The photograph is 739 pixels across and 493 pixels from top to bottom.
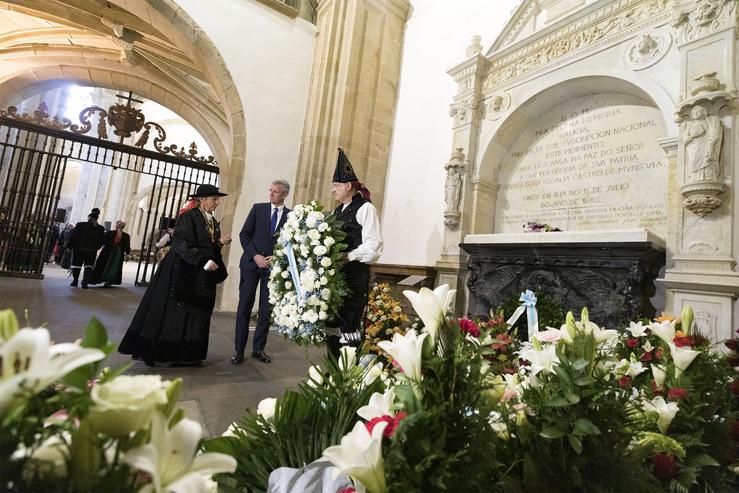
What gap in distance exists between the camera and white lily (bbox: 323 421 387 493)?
0.51 meters

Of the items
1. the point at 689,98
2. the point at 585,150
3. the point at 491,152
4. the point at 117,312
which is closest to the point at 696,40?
the point at 689,98

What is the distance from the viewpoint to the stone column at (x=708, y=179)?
118 inches

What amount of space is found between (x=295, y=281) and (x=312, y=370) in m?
1.39

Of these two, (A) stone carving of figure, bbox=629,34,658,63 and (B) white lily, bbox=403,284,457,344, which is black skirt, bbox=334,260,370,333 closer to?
(B) white lily, bbox=403,284,457,344

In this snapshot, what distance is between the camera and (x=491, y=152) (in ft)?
17.9

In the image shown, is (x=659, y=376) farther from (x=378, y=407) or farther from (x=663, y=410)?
(x=378, y=407)

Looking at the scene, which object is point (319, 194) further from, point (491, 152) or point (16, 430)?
point (16, 430)

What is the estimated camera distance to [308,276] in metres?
2.37

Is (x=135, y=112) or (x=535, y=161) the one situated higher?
(x=135, y=112)

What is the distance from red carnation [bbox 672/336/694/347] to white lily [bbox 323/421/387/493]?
135 cm

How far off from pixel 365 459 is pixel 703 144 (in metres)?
4.20

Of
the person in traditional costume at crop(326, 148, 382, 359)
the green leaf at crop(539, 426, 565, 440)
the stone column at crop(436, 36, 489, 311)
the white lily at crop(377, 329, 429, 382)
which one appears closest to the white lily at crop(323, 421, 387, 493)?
the white lily at crop(377, 329, 429, 382)

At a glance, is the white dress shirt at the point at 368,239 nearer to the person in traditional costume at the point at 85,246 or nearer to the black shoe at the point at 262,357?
the black shoe at the point at 262,357

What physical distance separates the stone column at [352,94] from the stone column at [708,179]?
15.6 feet
